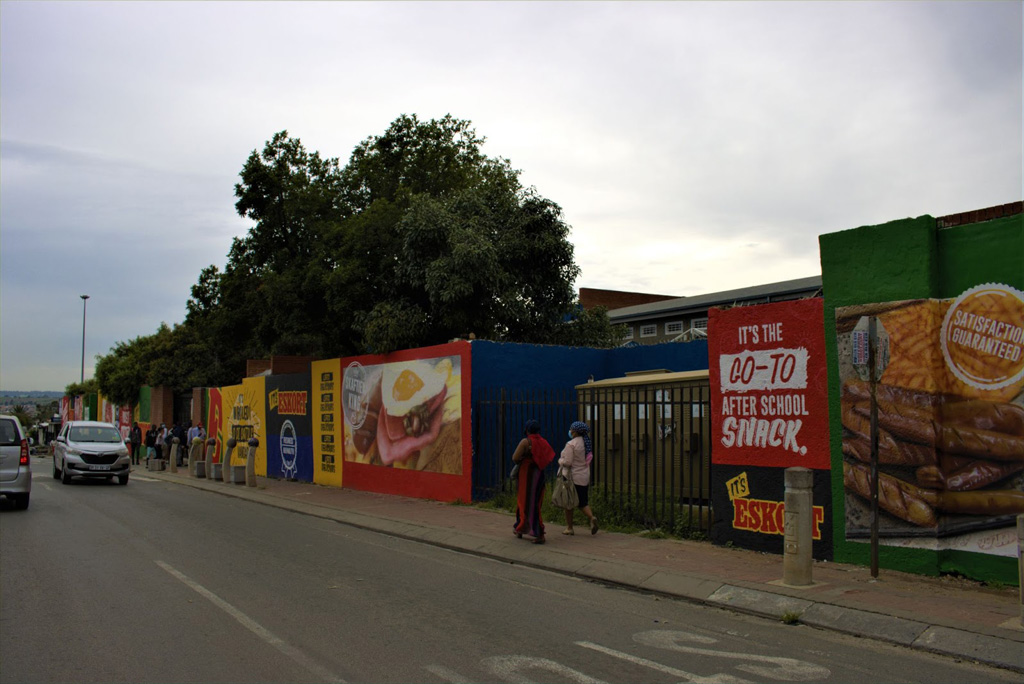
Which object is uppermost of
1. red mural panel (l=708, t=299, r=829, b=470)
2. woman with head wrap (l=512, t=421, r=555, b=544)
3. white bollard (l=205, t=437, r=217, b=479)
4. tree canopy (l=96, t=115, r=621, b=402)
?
tree canopy (l=96, t=115, r=621, b=402)

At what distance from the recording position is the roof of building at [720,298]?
111 feet

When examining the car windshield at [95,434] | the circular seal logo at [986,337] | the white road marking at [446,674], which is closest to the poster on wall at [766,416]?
the circular seal logo at [986,337]

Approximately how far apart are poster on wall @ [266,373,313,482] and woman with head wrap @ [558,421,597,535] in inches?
513

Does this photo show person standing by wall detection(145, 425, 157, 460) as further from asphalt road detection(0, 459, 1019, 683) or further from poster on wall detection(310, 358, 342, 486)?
asphalt road detection(0, 459, 1019, 683)

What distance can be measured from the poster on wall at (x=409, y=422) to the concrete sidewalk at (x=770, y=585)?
2.46m

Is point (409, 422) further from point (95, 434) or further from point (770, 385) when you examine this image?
point (95, 434)

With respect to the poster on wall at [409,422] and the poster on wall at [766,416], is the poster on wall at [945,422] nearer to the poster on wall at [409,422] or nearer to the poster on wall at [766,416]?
the poster on wall at [766,416]

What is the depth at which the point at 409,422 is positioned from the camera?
1758 centimetres

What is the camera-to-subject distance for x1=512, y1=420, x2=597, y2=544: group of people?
11188 millimetres

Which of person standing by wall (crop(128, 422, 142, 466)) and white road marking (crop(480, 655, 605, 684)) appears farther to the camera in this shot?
person standing by wall (crop(128, 422, 142, 466))

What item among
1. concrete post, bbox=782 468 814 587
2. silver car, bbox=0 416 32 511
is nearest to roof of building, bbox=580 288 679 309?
silver car, bbox=0 416 32 511

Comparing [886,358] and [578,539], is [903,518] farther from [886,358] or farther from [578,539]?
[578,539]

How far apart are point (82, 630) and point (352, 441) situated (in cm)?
1349

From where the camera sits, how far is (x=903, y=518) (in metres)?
8.58
